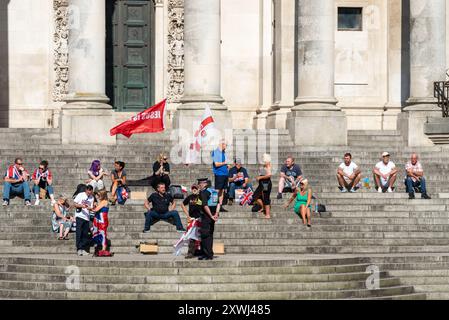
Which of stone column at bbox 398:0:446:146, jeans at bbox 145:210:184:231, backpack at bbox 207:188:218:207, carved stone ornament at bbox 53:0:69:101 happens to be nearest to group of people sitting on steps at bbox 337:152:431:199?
stone column at bbox 398:0:446:146

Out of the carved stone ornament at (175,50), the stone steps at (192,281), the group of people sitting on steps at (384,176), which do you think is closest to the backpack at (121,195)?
the stone steps at (192,281)

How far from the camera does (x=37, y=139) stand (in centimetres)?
4472

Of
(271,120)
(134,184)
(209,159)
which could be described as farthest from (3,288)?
(271,120)

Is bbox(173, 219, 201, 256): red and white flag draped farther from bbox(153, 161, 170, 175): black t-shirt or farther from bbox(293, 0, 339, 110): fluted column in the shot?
bbox(293, 0, 339, 110): fluted column

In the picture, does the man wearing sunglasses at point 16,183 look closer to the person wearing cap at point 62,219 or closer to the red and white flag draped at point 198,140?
the person wearing cap at point 62,219

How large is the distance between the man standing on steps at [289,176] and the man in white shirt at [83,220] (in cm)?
638

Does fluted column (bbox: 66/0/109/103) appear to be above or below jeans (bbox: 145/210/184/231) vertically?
above

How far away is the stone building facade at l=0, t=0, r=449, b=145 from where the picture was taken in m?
45.1

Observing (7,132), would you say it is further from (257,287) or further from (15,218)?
(257,287)

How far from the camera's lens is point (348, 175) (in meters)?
41.1

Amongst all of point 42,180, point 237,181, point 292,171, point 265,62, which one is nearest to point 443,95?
point 265,62

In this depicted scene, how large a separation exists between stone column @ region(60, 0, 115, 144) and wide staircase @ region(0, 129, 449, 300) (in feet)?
2.24

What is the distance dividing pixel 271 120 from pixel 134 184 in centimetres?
877

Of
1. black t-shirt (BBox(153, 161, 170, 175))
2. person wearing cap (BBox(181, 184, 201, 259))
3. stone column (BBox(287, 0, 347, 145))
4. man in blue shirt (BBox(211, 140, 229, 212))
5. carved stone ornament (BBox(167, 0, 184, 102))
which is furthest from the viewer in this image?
carved stone ornament (BBox(167, 0, 184, 102))
